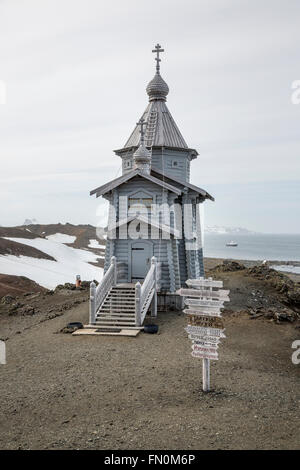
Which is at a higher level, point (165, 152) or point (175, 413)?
point (165, 152)

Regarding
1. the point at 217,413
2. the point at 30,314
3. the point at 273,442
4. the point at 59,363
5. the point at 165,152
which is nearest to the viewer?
the point at 273,442

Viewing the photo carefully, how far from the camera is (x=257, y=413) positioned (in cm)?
914

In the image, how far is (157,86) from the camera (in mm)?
25453

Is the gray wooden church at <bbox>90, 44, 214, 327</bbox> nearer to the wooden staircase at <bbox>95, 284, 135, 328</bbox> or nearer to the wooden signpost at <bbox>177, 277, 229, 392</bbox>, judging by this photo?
the wooden staircase at <bbox>95, 284, 135, 328</bbox>

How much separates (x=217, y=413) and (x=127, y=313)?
9.71 m

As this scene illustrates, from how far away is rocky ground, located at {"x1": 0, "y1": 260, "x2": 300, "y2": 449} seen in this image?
8.05 metres

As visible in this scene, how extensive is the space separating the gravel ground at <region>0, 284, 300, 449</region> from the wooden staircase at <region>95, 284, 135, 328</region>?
187cm

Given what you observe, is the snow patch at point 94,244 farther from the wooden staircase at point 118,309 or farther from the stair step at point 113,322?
the stair step at point 113,322

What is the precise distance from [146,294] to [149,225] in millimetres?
4145

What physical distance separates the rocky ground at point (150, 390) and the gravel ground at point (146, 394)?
2 cm

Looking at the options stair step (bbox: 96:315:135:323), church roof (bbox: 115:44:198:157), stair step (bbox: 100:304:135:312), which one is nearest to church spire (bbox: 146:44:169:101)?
church roof (bbox: 115:44:198:157)
